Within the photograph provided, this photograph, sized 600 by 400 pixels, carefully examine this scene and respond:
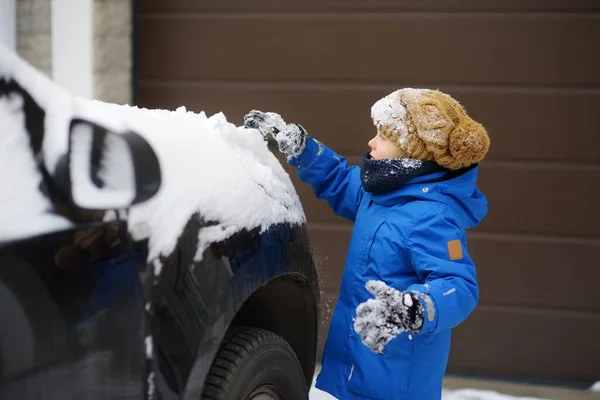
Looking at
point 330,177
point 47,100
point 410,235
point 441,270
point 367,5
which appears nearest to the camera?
point 47,100

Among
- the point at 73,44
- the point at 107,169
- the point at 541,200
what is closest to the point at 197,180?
Result: the point at 107,169

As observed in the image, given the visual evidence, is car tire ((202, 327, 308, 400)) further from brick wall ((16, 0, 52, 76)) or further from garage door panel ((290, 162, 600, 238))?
brick wall ((16, 0, 52, 76))

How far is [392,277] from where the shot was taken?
2.06 m

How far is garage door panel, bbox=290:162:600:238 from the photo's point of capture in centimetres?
385

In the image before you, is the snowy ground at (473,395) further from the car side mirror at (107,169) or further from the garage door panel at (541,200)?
the car side mirror at (107,169)

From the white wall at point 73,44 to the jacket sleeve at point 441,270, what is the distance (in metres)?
3.07

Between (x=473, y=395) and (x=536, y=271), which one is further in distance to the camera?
(x=536, y=271)

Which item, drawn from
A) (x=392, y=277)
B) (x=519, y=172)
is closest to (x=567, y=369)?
(x=519, y=172)

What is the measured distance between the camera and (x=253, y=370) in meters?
1.70

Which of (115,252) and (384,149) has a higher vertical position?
(384,149)

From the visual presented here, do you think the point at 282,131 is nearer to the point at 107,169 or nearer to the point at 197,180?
the point at 197,180

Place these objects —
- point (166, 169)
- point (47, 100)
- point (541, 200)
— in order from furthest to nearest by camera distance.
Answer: point (541, 200)
point (166, 169)
point (47, 100)

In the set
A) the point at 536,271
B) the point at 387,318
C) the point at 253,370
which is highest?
the point at 387,318

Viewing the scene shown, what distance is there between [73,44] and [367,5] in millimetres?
1954
